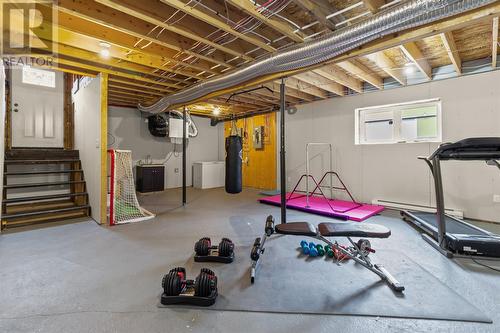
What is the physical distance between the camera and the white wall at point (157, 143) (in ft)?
21.8

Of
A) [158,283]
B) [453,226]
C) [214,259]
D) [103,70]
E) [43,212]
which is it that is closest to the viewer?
[158,283]

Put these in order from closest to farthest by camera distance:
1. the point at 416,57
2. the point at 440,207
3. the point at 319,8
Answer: the point at 319,8 → the point at 440,207 → the point at 416,57

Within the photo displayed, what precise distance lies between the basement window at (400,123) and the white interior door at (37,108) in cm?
688

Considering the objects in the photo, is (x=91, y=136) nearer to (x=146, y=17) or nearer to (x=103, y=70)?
(x=103, y=70)

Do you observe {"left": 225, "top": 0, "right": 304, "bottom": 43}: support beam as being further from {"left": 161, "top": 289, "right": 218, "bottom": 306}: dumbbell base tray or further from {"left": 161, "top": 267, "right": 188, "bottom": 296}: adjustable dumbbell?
{"left": 161, "top": 289, "right": 218, "bottom": 306}: dumbbell base tray

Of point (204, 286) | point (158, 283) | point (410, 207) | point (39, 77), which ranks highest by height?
point (39, 77)

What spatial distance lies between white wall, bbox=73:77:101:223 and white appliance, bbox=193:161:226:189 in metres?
3.51

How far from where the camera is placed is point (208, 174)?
305 inches

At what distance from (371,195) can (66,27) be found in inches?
235

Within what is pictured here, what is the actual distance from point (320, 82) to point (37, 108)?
6014 mm

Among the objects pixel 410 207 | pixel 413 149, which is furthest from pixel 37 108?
pixel 410 207

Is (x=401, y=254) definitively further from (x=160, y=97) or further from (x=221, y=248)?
(x=160, y=97)

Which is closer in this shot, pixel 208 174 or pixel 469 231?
pixel 469 231

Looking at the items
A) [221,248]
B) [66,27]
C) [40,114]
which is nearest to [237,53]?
[66,27]
